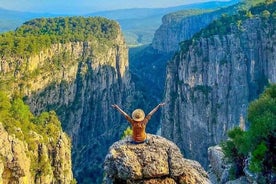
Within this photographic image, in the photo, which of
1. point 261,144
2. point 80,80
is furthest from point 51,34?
point 261,144

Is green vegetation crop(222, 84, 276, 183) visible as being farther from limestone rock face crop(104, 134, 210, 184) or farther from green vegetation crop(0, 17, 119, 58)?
green vegetation crop(0, 17, 119, 58)

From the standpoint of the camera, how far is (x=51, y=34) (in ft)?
484

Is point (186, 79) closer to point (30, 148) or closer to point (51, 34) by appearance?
point (30, 148)

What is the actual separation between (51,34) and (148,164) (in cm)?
13390

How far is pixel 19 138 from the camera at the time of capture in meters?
71.8

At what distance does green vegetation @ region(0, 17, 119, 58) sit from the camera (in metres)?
115

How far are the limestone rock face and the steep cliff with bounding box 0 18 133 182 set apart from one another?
3450 inches

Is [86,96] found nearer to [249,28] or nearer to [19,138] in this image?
[249,28]

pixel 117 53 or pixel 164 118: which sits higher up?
pixel 117 53

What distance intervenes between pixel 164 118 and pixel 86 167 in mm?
26933

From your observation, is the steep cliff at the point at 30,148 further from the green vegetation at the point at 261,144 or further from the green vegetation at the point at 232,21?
the green vegetation at the point at 232,21

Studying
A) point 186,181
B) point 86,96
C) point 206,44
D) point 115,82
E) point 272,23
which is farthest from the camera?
point 115,82

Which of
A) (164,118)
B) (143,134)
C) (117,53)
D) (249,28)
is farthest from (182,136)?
(143,134)

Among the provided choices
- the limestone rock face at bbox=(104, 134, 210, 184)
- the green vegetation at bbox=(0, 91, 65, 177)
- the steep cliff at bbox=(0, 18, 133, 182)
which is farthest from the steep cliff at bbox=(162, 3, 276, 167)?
the limestone rock face at bbox=(104, 134, 210, 184)
